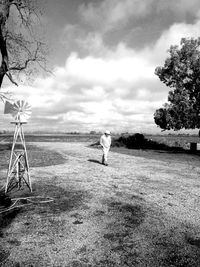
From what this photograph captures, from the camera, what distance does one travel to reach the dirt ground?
435 centimetres

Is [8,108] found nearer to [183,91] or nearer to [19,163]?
[19,163]

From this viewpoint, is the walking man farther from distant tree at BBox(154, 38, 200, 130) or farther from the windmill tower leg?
distant tree at BBox(154, 38, 200, 130)

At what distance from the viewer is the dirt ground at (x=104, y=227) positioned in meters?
4.35

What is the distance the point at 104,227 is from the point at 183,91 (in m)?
24.2

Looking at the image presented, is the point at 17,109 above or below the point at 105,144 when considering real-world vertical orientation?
above

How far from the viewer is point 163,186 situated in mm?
10133

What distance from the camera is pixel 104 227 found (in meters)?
5.66

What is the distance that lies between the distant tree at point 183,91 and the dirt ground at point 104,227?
58.7 feet

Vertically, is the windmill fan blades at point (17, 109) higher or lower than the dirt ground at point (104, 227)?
higher

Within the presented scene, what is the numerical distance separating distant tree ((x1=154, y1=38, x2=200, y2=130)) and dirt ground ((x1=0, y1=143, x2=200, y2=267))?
17.9 m

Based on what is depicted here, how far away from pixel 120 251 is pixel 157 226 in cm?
160

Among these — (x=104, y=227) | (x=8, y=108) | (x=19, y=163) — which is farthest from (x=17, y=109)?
(x=104, y=227)

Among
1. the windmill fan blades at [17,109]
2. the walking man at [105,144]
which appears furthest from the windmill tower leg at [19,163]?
the walking man at [105,144]

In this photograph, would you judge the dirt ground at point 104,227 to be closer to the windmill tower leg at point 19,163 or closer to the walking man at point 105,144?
the windmill tower leg at point 19,163
